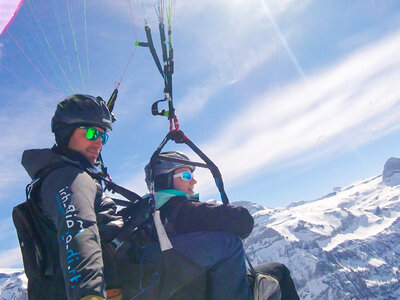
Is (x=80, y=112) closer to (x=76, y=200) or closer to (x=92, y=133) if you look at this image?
(x=92, y=133)

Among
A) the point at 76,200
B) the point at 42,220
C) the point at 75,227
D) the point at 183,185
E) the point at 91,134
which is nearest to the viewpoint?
the point at 75,227

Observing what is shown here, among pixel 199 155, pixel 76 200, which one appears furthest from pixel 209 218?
pixel 76 200

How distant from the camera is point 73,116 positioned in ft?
15.2

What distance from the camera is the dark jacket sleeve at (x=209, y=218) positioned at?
4.27 m

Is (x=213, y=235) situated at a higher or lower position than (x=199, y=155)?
lower

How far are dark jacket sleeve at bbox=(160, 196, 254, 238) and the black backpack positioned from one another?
1.54 m

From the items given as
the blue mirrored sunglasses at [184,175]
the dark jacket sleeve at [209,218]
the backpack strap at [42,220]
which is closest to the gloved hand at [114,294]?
the backpack strap at [42,220]

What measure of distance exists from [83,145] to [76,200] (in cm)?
147

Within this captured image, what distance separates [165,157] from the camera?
17.9ft

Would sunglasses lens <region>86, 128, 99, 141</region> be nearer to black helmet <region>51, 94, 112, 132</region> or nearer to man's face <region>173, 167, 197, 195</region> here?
black helmet <region>51, 94, 112, 132</region>

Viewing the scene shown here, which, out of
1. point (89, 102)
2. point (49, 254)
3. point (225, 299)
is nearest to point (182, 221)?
point (225, 299)

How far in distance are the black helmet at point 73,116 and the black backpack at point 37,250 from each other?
1011 mm

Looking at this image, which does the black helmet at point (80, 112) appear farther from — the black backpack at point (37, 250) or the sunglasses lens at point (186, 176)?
the sunglasses lens at point (186, 176)

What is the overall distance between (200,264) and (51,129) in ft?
9.44
